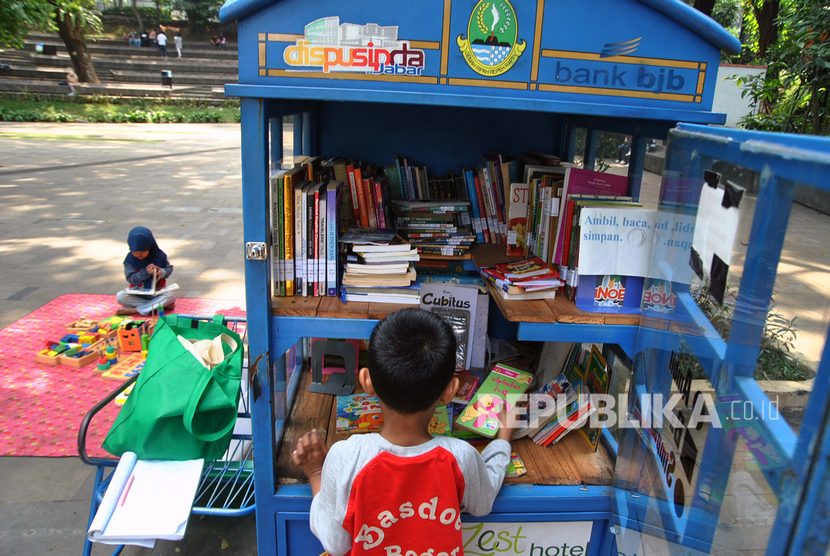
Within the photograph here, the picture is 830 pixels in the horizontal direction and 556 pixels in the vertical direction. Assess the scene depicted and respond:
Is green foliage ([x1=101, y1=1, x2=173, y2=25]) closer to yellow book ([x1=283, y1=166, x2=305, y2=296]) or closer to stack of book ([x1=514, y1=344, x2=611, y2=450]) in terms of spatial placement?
yellow book ([x1=283, y1=166, x2=305, y2=296])

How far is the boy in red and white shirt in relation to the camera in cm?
164

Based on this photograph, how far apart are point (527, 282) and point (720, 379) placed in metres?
0.89

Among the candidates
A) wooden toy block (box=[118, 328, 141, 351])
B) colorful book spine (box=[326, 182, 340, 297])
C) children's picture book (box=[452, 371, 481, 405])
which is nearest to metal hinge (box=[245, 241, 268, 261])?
colorful book spine (box=[326, 182, 340, 297])

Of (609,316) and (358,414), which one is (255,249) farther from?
(609,316)

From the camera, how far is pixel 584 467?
2357 mm

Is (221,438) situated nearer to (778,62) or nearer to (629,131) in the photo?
(629,131)

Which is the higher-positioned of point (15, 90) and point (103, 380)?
point (15, 90)

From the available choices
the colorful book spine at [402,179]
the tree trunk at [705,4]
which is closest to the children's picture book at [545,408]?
the colorful book spine at [402,179]

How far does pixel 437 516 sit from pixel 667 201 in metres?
1.24

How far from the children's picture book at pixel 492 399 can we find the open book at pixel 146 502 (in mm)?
1171

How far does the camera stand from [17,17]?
41.7ft

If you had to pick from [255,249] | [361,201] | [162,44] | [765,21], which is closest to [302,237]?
[255,249]

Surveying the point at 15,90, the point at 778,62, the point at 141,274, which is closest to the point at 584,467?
the point at 778,62

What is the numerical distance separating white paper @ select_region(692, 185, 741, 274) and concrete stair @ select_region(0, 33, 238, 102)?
2611 cm
